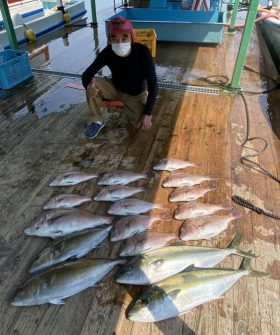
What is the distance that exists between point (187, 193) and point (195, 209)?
23cm

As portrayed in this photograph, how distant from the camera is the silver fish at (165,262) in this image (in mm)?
1948

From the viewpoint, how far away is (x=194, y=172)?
10.2 ft

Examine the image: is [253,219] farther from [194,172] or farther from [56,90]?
[56,90]

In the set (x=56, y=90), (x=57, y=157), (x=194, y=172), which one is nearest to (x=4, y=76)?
(x=56, y=90)

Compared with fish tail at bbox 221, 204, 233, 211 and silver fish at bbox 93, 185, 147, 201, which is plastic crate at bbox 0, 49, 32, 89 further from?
fish tail at bbox 221, 204, 233, 211

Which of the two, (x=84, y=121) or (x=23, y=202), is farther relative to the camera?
(x=84, y=121)

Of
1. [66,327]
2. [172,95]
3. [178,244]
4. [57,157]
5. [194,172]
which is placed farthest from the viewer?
[172,95]

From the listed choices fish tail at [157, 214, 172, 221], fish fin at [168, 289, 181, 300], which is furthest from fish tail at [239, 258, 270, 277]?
fish tail at [157, 214, 172, 221]

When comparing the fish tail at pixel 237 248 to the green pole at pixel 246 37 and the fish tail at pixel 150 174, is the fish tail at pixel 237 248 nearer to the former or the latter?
the fish tail at pixel 150 174

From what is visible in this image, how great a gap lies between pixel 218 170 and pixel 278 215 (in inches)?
29.9

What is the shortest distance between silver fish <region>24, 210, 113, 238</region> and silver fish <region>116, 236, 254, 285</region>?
1.63ft

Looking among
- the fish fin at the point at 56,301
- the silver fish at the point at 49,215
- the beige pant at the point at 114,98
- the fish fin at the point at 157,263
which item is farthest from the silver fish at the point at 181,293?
the beige pant at the point at 114,98

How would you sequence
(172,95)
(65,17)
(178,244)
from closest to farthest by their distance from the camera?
(178,244) < (172,95) < (65,17)

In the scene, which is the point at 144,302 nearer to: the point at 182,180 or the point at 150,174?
the point at 182,180
